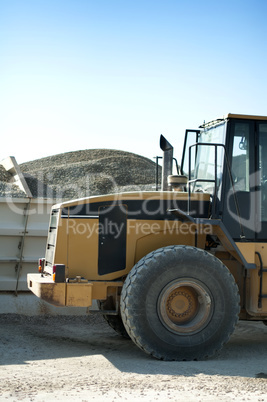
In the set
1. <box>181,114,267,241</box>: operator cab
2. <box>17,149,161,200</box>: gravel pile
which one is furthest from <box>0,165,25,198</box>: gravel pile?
<box>181,114,267,241</box>: operator cab

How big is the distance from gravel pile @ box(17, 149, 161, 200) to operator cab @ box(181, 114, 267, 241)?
291 inches

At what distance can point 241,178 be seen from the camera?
6.23m

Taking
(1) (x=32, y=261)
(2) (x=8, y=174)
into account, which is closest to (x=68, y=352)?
(1) (x=32, y=261)

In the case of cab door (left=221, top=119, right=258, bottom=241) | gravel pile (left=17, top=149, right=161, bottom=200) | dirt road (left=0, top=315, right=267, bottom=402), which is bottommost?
dirt road (left=0, top=315, right=267, bottom=402)

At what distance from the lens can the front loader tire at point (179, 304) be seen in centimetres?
559

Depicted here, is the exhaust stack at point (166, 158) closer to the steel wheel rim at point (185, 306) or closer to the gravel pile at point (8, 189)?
the steel wheel rim at point (185, 306)

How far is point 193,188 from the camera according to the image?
21.8 feet

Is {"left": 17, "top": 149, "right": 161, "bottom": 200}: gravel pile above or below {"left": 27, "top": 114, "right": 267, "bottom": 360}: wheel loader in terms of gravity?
above

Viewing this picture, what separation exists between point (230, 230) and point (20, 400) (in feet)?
10.2

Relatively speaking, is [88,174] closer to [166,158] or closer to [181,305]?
[166,158]

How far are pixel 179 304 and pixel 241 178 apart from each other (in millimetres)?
1659

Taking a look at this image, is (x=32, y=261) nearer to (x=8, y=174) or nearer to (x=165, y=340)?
(x=165, y=340)

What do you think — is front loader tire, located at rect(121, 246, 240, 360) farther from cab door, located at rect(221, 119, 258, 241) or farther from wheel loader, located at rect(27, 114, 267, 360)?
cab door, located at rect(221, 119, 258, 241)

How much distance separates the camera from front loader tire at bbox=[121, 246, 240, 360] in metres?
5.59
